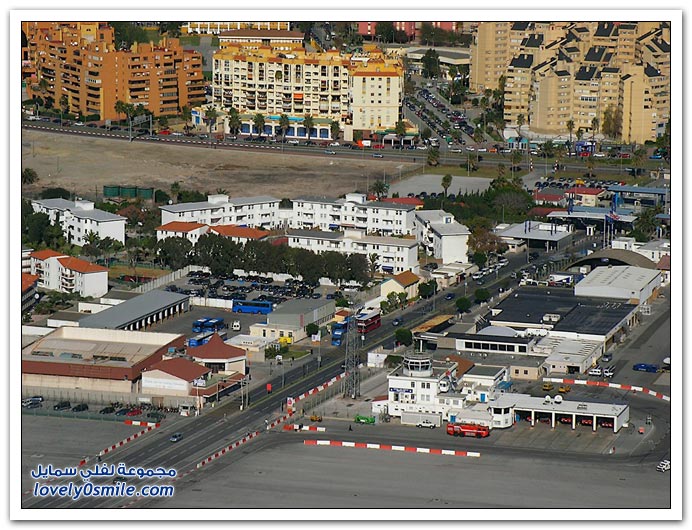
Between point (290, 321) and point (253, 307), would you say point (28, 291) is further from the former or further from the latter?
point (290, 321)

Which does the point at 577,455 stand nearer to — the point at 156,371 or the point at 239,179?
the point at 156,371

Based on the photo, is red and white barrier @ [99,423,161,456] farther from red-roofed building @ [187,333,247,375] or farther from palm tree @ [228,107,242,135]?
palm tree @ [228,107,242,135]

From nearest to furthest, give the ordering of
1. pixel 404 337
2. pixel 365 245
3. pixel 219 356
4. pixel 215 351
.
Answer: pixel 219 356, pixel 215 351, pixel 404 337, pixel 365 245

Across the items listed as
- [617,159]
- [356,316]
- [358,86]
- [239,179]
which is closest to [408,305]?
[356,316]

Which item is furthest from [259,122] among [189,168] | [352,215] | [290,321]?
[290,321]

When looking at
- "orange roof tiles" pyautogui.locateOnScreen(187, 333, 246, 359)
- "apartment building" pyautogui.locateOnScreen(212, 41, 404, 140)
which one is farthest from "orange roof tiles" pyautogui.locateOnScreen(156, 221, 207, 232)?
"apartment building" pyautogui.locateOnScreen(212, 41, 404, 140)

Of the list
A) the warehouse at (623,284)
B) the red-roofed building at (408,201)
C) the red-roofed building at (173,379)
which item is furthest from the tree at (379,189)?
the red-roofed building at (173,379)
